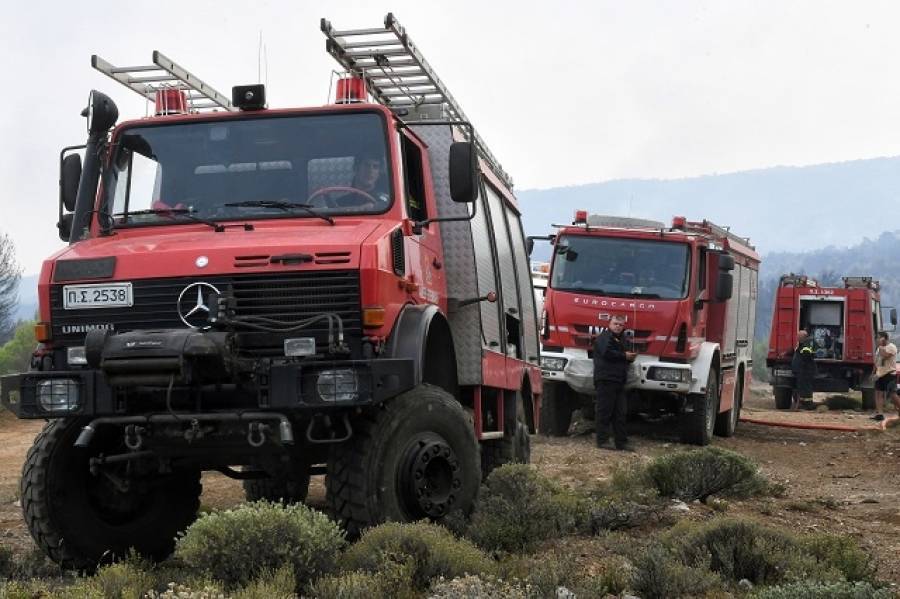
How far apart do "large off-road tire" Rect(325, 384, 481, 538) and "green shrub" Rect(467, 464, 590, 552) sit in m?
0.20

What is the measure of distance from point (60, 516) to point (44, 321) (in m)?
1.07

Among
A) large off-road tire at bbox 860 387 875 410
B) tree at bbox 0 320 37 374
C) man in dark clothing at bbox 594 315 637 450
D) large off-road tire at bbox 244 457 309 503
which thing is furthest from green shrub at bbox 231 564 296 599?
tree at bbox 0 320 37 374

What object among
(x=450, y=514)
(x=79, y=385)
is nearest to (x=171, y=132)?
(x=79, y=385)

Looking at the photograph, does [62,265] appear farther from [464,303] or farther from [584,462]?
[584,462]

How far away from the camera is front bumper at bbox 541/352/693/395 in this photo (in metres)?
16.2

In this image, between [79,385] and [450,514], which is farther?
[450,514]

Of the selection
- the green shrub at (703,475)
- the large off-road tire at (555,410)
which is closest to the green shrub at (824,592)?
the green shrub at (703,475)

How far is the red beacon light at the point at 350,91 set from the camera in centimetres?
762

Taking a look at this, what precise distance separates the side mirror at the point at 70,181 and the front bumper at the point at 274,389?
Answer: 159 cm

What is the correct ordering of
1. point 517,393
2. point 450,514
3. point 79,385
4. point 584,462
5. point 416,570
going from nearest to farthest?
point 416,570 → point 79,385 → point 450,514 → point 517,393 → point 584,462

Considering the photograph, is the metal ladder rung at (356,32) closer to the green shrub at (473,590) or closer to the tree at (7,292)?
the green shrub at (473,590)

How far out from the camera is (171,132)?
24.8 ft

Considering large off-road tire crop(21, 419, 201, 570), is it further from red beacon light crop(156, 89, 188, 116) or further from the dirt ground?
red beacon light crop(156, 89, 188, 116)

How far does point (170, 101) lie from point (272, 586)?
155 inches
